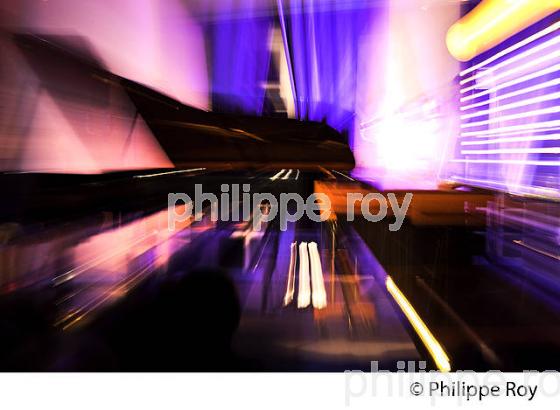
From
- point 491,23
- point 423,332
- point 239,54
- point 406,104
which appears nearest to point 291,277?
point 423,332

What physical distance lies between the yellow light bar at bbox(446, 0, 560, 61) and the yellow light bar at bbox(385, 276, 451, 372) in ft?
4.81

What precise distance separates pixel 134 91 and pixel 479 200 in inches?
93.6

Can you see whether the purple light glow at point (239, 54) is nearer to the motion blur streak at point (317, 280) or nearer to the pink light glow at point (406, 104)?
the pink light glow at point (406, 104)

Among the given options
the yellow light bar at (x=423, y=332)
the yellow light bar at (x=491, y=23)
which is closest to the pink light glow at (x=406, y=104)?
the yellow light bar at (x=491, y=23)

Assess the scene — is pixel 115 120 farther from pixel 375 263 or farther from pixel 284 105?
pixel 375 263

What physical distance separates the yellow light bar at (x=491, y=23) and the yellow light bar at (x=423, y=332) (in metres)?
1.47

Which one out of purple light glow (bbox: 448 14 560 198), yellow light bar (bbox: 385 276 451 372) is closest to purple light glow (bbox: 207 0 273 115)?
purple light glow (bbox: 448 14 560 198)

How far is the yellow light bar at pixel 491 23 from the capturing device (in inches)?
75.8

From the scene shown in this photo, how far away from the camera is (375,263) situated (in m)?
Answer: 2.19

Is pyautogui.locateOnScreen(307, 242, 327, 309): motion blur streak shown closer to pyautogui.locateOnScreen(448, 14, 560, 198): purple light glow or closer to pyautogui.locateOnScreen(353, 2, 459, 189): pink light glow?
pyautogui.locateOnScreen(353, 2, 459, 189): pink light glow

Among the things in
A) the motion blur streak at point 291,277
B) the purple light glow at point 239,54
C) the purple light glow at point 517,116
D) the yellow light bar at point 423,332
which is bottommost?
the yellow light bar at point 423,332

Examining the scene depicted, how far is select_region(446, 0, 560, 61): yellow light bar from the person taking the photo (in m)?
1.93
